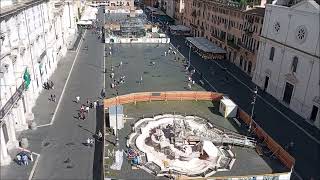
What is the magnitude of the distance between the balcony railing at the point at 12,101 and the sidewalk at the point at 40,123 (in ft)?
14.7

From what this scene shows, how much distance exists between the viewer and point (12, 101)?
35.8 meters

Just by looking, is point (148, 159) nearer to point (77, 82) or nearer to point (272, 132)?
point (272, 132)

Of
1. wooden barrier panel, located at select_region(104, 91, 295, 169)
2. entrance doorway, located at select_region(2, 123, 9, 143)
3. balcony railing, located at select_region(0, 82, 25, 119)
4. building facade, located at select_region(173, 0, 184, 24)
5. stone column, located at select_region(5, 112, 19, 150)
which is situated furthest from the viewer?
building facade, located at select_region(173, 0, 184, 24)

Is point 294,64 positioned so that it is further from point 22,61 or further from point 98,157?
point 22,61

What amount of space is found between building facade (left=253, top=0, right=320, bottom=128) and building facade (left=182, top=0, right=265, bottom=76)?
6163 mm

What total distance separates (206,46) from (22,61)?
5071cm

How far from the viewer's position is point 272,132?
43.5 meters

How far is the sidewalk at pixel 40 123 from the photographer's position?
1256 inches

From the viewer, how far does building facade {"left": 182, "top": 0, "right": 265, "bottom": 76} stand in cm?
6618

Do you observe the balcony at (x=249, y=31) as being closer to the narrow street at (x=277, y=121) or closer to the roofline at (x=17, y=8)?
the narrow street at (x=277, y=121)

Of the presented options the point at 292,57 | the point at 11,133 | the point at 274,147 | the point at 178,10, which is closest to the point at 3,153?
the point at 11,133

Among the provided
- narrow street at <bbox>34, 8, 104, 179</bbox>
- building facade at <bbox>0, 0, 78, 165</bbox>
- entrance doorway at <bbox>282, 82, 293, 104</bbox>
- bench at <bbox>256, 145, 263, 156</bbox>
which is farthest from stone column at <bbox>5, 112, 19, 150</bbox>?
entrance doorway at <bbox>282, 82, 293, 104</bbox>

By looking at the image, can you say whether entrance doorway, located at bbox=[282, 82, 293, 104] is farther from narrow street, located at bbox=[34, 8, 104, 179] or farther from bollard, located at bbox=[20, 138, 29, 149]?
bollard, located at bbox=[20, 138, 29, 149]

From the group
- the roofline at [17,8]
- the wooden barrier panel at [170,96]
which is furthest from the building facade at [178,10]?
the roofline at [17,8]
